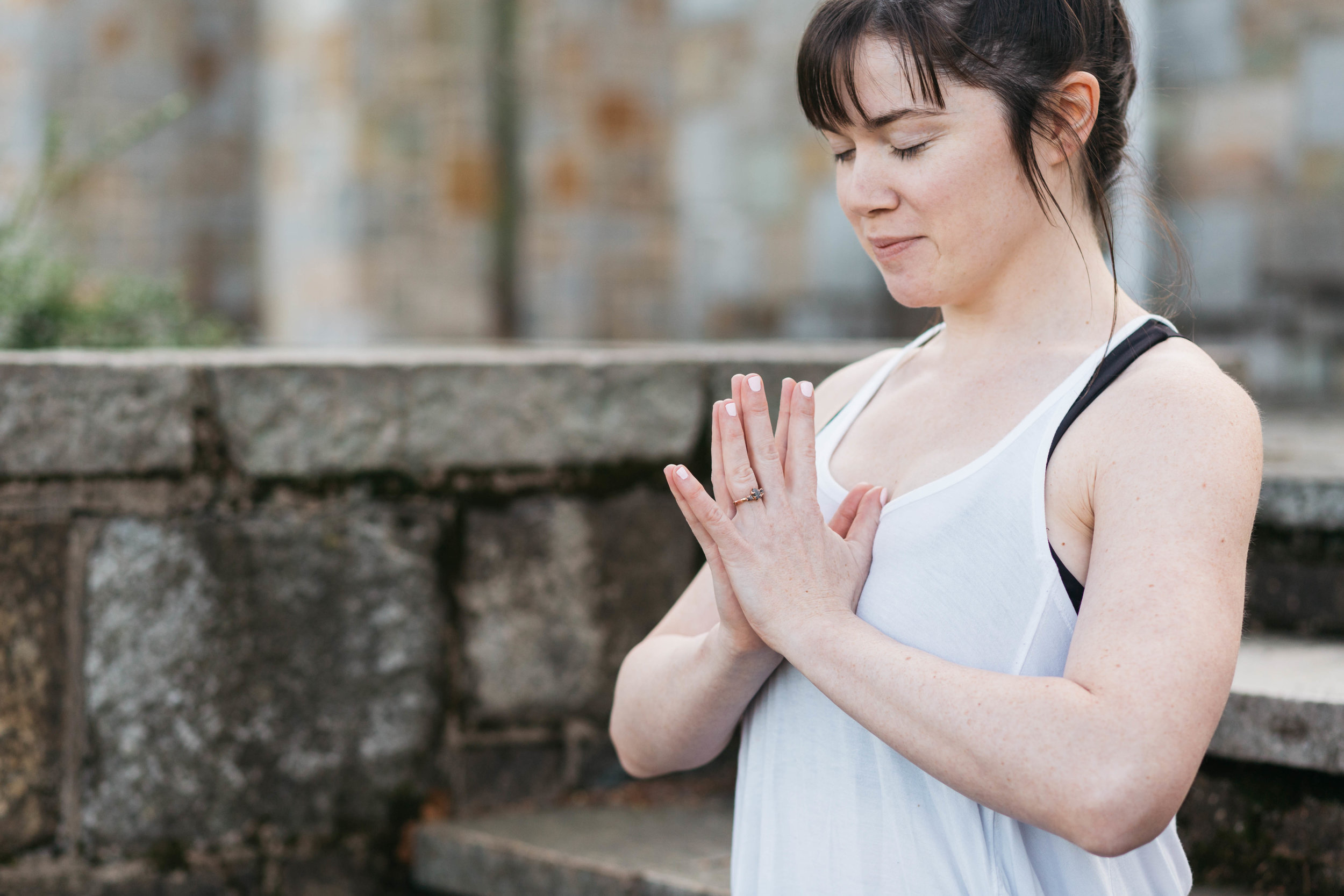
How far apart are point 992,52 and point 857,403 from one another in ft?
1.39

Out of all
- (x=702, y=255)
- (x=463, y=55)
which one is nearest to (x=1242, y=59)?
(x=702, y=255)

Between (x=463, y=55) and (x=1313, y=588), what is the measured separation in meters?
4.39

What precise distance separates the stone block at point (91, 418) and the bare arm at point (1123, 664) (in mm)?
1296

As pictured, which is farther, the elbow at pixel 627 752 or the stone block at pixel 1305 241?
the stone block at pixel 1305 241

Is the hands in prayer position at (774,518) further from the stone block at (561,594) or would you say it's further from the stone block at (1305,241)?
the stone block at (1305,241)

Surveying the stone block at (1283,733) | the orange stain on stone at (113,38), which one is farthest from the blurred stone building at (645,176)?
the stone block at (1283,733)

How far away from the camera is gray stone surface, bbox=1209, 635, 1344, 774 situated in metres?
1.80

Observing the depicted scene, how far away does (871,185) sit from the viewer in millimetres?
1227

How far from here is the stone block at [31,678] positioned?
2.08 m

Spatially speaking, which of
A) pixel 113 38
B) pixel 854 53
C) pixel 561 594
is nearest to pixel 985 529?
pixel 854 53

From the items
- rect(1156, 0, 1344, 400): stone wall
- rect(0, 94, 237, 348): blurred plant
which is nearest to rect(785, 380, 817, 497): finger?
rect(0, 94, 237, 348): blurred plant

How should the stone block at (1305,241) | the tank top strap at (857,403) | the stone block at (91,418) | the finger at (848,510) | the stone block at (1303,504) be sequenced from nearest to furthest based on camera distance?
1. the finger at (848,510)
2. the tank top strap at (857,403)
3. the stone block at (91,418)
4. the stone block at (1303,504)
5. the stone block at (1305,241)

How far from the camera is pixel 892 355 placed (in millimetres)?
1496

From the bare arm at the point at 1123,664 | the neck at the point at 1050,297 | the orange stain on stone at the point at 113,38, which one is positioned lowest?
the bare arm at the point at 1123,664
